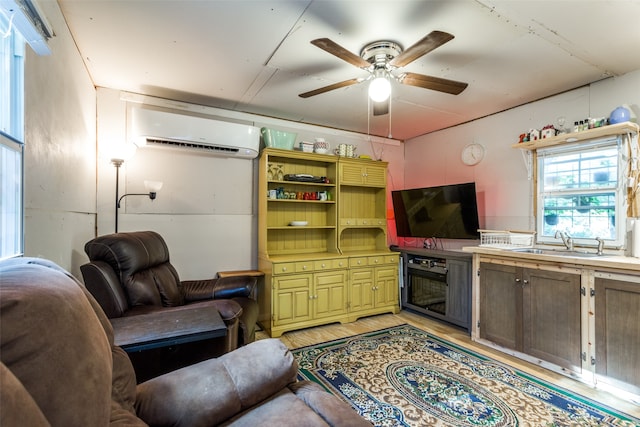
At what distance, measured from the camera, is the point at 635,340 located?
202 cm

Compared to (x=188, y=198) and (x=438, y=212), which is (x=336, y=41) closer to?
(x=188, y=198)

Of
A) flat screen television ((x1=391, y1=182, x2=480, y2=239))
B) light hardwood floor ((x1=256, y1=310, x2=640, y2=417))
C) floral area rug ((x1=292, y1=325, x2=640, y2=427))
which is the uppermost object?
flat screen television ((x1=391, y1=182, x2=480, y2=239))

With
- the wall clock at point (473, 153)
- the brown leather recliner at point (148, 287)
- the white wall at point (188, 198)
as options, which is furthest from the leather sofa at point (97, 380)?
the wall clock at point (473, 153)

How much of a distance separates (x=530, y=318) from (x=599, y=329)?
46 centimetres

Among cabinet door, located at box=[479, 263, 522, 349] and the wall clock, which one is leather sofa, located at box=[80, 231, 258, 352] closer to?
cabinet door, located at box=[479, 263, 522, 349]

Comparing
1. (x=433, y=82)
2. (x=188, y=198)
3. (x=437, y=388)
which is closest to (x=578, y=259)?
(x=437, y=388)

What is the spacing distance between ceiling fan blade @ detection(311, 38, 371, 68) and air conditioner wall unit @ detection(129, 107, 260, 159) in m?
1.69

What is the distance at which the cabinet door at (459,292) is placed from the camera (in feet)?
10.6

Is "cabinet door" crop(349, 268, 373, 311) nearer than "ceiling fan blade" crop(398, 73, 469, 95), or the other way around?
"ceiling fan blade" crop(398, 73, 469, 95)

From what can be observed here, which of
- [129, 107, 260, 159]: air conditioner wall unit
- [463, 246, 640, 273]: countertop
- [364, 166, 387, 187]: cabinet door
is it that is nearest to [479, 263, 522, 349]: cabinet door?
[463, 246, 640, 273]: countertop

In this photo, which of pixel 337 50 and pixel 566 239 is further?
pixel 566 239

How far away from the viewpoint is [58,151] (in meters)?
1.80

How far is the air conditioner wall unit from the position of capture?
285cm

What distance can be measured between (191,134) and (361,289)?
259 centimetres
